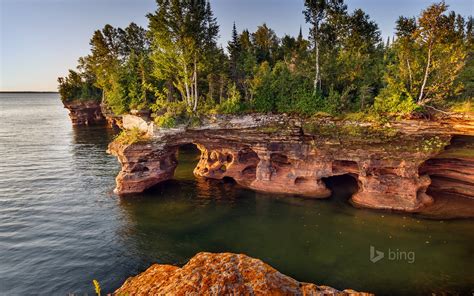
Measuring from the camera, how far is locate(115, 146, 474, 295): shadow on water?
17.4 metres

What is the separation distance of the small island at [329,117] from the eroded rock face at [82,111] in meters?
53.8

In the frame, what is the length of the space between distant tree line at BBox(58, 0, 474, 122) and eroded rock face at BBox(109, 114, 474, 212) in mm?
2652

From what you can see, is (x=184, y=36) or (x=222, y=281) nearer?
(x=222, y=281)

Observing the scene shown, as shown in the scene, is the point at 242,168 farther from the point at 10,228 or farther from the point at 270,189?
the point at 10,228

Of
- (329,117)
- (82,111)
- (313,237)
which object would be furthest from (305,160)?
(82,111)

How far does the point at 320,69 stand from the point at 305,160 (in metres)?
11.9

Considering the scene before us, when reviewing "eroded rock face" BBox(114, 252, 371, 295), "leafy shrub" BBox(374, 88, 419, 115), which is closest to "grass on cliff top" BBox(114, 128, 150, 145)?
"eroded rock face" BBox(114, 252, 371, 295)

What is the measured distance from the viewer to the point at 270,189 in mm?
30844

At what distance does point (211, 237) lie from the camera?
22.2 meters

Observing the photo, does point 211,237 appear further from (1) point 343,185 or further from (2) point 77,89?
(2) point 77,89

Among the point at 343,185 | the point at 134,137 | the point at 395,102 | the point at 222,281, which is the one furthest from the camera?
the point at 343,185

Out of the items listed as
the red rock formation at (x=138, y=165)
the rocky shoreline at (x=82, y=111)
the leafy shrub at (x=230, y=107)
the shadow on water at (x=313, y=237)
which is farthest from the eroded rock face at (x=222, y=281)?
the rocky shoreline at (x=82, y=111)

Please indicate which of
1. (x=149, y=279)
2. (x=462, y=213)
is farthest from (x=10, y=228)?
(x=462, y=213)

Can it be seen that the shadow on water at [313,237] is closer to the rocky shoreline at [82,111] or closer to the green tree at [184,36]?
the green tree at [184,36]
